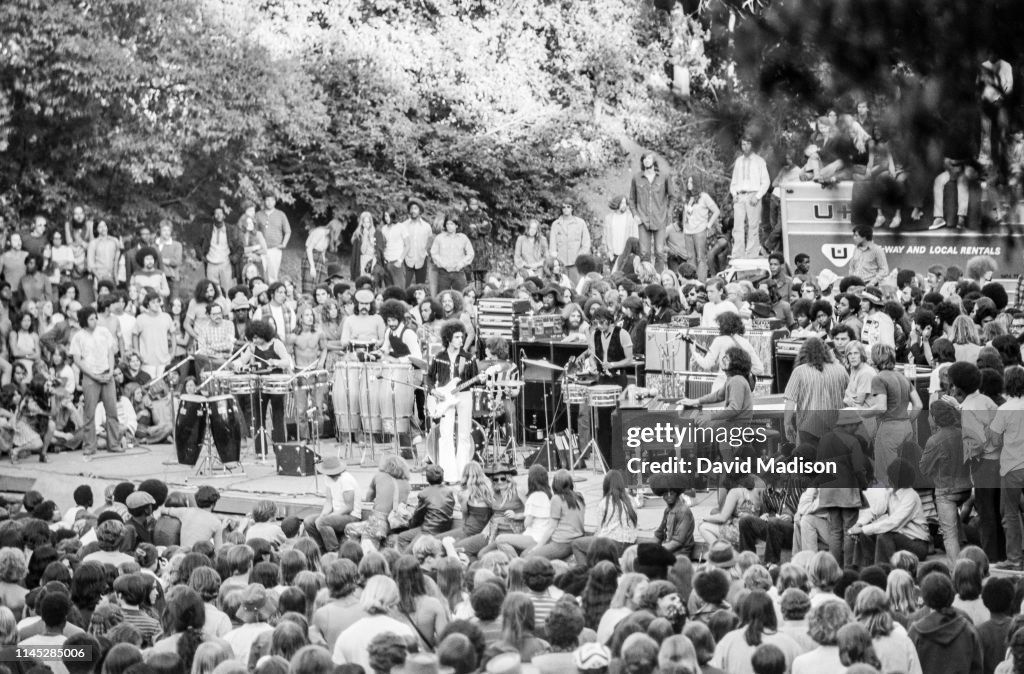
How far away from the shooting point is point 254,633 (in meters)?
10.8

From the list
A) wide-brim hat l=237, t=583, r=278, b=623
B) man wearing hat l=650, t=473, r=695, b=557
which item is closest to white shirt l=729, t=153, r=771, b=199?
man wearing hat l=650, t=473, r=695, b=557

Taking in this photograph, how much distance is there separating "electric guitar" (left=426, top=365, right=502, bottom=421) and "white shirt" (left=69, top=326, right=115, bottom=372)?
174 inches

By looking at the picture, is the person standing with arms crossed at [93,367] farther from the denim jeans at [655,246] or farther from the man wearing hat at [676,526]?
the denim jeans at [655,246]

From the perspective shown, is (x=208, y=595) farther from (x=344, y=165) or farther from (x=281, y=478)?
(x=344, y=165)

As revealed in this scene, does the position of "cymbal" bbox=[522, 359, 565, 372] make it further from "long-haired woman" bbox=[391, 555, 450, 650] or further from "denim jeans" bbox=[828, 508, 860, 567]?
"long-haired woman" bbox=[391, 555, 450, 650]

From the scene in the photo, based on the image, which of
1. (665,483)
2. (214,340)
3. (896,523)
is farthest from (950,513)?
(214,340)

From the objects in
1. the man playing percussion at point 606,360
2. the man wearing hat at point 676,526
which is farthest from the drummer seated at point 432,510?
the man playing percussion at point 606,360

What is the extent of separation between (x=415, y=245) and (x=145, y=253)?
446 cm

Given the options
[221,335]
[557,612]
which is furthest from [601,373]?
[557,612]

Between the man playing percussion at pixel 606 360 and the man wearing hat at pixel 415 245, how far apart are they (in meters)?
8.72

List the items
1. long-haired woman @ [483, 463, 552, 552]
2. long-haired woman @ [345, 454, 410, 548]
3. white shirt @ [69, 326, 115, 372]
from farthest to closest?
white shirt @ [69, 326, 115, 372] → long-haired woman @ [345, 454, 410, 548] → long-haired woman @ [483, 463, 552, 552]

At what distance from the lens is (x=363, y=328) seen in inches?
808

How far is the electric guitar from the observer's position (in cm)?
1853

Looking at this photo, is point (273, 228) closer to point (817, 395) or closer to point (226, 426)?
point (226, 426)
